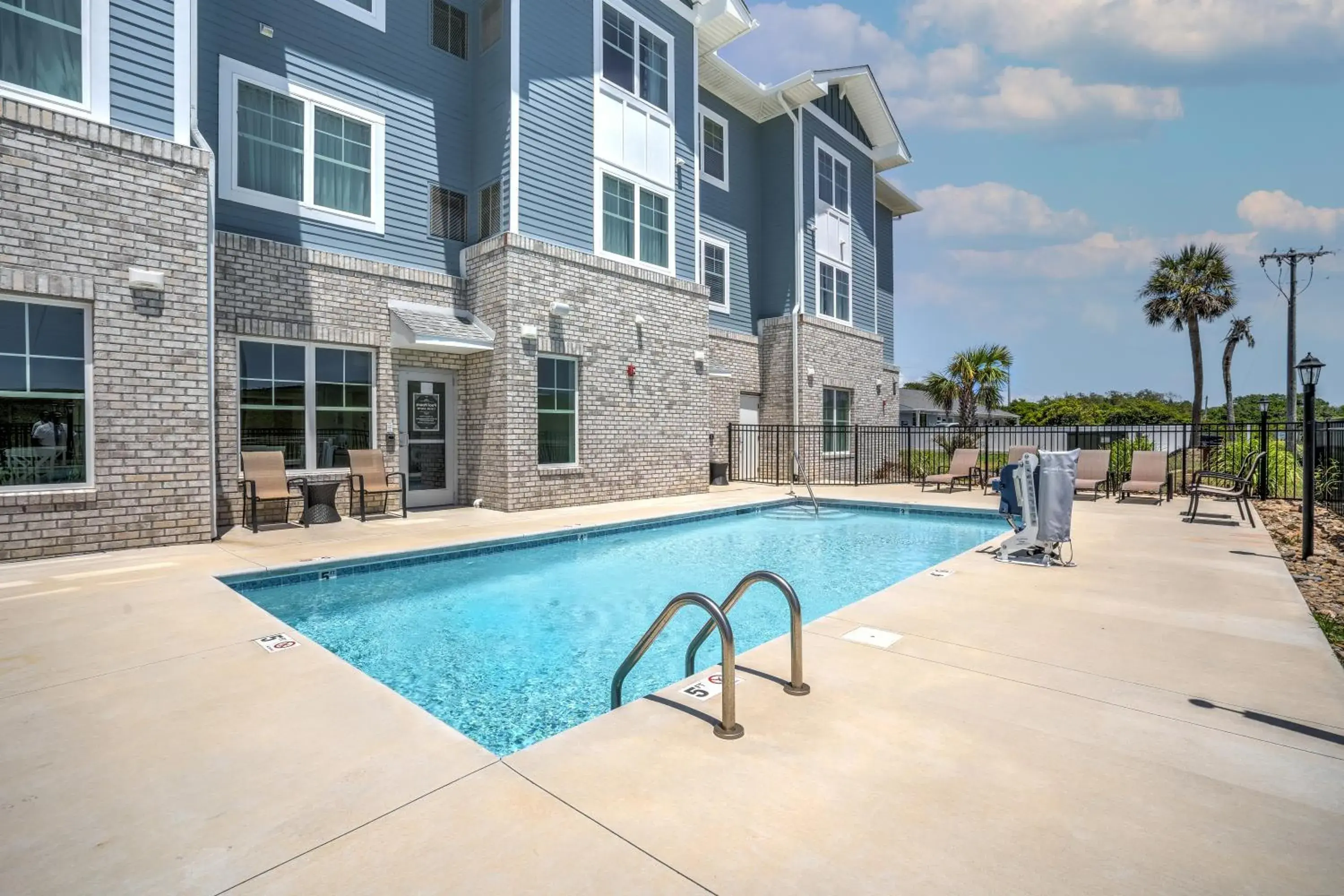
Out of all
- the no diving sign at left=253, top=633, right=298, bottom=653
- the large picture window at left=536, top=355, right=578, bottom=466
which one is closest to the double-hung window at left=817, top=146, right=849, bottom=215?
the large picture window at left=536, top=355, right=578, bottom=466

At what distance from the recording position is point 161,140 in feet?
21.8

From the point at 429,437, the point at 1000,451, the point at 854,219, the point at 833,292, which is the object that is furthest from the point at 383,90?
the point at 1000,451

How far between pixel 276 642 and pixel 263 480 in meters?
5.27

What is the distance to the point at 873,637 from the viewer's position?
377 centimetres

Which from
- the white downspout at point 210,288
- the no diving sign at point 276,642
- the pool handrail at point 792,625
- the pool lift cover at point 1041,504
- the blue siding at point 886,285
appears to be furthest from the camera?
the blue siding at point 886,285

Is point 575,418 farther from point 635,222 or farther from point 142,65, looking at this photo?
point 142,65

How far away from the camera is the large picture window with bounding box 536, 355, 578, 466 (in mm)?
10258

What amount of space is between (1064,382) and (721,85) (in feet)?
174

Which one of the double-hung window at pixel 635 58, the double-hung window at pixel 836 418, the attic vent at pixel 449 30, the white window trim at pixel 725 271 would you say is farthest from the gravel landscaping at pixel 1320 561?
the attic vent at pixel 449 30

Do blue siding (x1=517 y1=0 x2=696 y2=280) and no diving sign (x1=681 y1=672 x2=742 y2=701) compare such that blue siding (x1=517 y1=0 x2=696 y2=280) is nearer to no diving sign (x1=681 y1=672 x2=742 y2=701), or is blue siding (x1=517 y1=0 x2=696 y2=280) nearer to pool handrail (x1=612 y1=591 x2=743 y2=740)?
no diving sign (x1=681 y1=672 x2=742 y2=701)

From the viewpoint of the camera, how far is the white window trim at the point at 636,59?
11.0m

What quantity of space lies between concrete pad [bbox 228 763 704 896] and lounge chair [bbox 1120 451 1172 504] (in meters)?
12.3

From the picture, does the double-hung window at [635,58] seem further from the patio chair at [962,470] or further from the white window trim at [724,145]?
the patio chair at [962,470]

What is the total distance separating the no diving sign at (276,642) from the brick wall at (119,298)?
4237 mm
